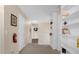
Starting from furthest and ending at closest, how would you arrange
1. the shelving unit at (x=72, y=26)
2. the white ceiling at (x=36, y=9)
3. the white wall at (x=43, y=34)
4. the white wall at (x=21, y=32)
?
the white wall at (x=43, y=34)
the white wall at (x=21, y=32)
the white ceiling at (x=36, y=9)
the shelving unit at (x=72, y=26)

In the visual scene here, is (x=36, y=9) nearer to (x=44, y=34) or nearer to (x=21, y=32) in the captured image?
(x=21, y=32)

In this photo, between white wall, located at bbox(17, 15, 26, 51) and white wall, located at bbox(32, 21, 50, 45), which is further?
white wall, located at bbox(32, 21, 50, 45)

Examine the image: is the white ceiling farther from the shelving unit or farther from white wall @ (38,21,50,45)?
white wall @ (38,21,50,45)

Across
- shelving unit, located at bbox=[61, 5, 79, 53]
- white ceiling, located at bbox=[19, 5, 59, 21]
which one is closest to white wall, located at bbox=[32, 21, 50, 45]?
white ceiling, located at bbox=[19, 5, 59, 21]

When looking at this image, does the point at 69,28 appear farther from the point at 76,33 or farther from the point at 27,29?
the point at 27,29

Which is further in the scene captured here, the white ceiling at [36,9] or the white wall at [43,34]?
the white wall at [43,34]

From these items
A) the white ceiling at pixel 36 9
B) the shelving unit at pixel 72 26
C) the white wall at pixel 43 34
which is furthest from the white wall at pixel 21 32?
the shelving unit at pixel 72 26

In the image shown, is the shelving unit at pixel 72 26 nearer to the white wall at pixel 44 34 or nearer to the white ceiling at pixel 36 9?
the white ceiling at pixel 36 9

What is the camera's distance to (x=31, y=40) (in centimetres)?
271

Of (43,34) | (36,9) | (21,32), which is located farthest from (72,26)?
(43,34)

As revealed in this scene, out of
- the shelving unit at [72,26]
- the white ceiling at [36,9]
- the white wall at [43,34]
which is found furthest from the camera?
the white wall at [43,34]

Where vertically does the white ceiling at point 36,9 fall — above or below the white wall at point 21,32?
above
